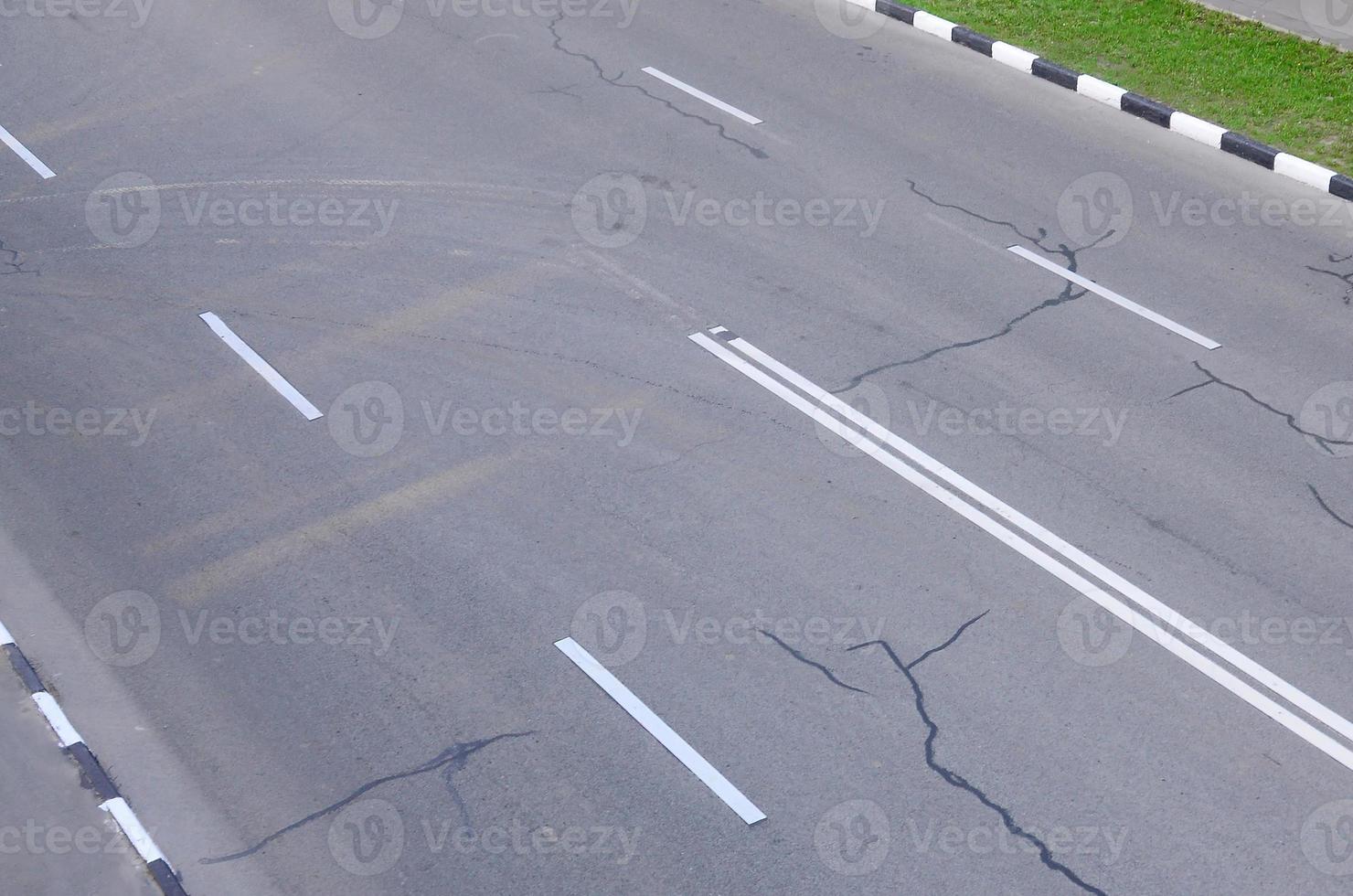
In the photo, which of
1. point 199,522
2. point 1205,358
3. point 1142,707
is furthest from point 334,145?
point 1142,707

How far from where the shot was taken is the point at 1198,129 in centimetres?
1273

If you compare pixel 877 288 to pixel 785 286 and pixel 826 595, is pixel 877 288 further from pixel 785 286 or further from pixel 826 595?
pixel 826 595

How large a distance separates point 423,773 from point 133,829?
1389 millimetres

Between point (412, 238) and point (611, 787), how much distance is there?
19.5 feet

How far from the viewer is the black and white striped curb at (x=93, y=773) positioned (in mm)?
6316

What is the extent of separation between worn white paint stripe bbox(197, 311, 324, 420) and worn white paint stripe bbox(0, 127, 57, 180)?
3.21m

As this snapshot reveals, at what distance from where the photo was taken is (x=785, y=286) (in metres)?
10.6
